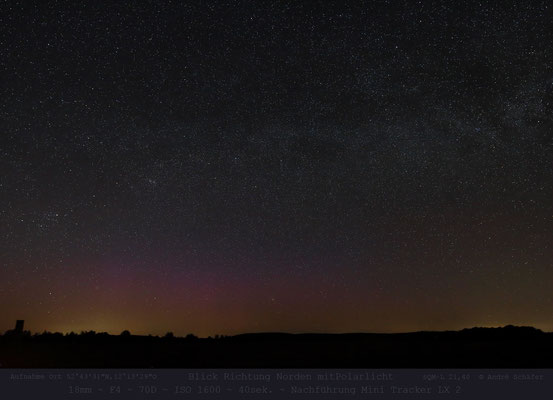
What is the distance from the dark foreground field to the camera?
553 inches

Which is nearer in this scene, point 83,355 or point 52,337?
point 83,355

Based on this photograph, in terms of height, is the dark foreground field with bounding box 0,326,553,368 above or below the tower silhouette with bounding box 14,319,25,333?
below

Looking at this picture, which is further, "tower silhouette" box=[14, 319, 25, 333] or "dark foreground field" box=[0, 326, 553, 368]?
"tower silhouette" box=[14, 319, 25, 333]

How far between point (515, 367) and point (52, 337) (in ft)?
52.6

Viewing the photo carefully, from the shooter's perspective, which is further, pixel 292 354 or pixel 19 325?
pixel 19 325

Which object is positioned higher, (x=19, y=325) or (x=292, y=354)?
(x=19, y=325)

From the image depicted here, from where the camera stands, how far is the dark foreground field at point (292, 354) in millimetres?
14047

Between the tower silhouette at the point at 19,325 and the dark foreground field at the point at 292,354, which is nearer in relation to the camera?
the dark foreground field at the point at 292,354

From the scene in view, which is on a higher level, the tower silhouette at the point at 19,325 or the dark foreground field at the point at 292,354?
the tower silhouette at the point at 19,325

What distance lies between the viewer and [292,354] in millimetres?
15016
